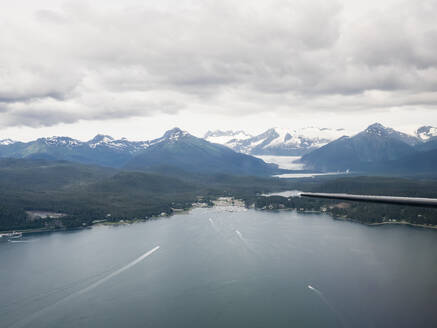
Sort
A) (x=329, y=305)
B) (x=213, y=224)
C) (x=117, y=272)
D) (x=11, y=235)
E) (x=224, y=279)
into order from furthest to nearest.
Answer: (x=213, y=224), (x=11, y=235), (x=117, y=272), (x=224, y=279), (x=329, y=305)

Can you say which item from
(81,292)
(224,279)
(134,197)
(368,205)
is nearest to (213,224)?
(224,279)

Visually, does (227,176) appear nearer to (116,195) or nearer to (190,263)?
(116,195)

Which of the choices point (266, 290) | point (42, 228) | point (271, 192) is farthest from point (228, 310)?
point (271, 192)

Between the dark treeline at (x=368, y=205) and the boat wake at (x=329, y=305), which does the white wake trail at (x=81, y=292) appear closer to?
the boat wake at (x=329, y=305)

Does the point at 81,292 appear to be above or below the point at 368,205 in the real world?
below

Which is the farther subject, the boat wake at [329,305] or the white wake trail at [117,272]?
the white wake trail at [117,272]

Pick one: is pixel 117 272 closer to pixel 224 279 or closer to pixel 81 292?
pixel 81 292

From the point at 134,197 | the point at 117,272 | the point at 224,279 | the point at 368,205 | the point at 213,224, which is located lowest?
the point at 224,279

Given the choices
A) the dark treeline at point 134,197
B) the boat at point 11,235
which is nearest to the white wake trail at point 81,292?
the boat at point 11,235

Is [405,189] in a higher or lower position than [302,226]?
higher
